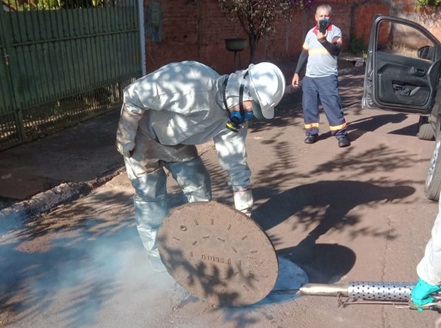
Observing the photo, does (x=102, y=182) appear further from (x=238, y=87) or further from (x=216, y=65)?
(x=216, y=65)

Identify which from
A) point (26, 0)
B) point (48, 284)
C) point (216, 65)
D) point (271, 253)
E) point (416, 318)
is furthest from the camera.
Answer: point (216, 65)

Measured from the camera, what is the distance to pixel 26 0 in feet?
20.9

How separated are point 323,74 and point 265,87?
12.4ft

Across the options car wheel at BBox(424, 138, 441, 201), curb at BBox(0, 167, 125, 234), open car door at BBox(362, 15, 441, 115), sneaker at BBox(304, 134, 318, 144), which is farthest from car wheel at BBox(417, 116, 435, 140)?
curb at BBox(0, 167, 125, 234)

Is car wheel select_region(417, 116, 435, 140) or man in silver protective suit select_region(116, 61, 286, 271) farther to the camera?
car wheel select_region(417, 116, 435, 140)

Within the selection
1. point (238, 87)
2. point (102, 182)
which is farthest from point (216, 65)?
point (238, 87)

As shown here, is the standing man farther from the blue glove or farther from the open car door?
the blue glove

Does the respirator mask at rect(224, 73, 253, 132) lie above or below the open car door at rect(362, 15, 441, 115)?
above

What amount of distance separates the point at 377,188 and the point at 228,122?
2862 mm

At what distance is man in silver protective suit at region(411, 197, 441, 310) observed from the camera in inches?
93.1

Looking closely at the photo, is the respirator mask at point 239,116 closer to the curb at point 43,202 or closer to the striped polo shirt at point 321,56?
the curb at point 43,202

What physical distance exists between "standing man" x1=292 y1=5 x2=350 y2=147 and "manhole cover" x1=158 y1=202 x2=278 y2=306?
396 centimetres

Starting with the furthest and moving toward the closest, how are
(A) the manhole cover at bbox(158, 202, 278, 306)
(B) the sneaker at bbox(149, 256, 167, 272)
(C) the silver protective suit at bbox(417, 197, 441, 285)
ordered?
(B) the sneaker at bbox(149, 256, 167, 272) < (A) the manhole cover at bbox(158, 202, 278, 306) < (C) the silver protective suit at bbox(417, 197, 441, 285)

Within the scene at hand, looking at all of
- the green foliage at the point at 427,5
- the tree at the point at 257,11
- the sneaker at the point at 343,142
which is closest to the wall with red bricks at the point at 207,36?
the tree at the point at 257,11
